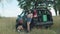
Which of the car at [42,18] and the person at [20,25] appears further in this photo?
the car at [42,18]

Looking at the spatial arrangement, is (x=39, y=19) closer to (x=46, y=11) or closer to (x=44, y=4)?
(x=46, y=11)

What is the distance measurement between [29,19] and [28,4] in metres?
3.91

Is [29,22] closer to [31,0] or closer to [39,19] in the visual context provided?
[39,19]

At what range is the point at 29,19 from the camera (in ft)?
51.9

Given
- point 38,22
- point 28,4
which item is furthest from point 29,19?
point 28,4

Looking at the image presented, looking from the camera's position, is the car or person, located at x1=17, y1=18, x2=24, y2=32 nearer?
person, located at x1=17, y1=18, x2=24, y2=32

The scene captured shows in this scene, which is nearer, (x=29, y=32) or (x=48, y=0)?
(x=29, y=32)

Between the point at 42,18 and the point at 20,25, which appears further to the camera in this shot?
the point at 42,18

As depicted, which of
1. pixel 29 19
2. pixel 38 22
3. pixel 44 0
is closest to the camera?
pixel 29 19

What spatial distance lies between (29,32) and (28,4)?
4243 mm

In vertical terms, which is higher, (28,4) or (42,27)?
(28,4)

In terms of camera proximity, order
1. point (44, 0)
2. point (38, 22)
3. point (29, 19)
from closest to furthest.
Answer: point (29, 19) < point (38, 22) < point (44, 0)

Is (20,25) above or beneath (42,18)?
beneath

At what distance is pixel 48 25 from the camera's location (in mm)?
17781
